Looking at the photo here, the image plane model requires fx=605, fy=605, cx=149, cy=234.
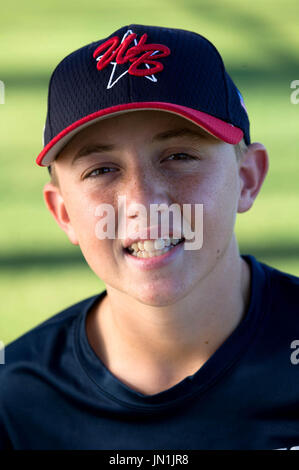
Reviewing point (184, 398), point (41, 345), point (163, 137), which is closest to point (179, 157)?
A: point (163, 137)

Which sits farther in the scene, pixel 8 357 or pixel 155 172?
pixel 8 357

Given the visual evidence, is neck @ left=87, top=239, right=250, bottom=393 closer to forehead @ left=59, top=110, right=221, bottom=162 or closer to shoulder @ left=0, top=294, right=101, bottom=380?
shoulder @ left=0, top=294, right=101, bottom=380

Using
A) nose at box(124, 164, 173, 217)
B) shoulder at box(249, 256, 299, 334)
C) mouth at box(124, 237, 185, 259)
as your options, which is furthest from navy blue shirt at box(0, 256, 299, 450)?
nose at box(124, 164, 173, 217)

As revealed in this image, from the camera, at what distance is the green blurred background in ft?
8.34

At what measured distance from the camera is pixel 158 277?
1.60 metres

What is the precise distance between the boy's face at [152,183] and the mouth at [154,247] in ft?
0.10

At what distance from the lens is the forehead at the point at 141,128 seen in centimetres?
154

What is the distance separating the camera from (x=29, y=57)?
259 cm

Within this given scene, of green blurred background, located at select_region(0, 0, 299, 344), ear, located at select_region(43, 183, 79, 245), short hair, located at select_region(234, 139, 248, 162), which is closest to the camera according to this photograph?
short hair, located at select_region(234, 139, 248, 162)

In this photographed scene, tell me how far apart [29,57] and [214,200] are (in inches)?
54.4

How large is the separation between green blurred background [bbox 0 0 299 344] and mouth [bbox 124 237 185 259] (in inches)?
42.0

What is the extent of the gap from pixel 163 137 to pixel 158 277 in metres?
0.37
